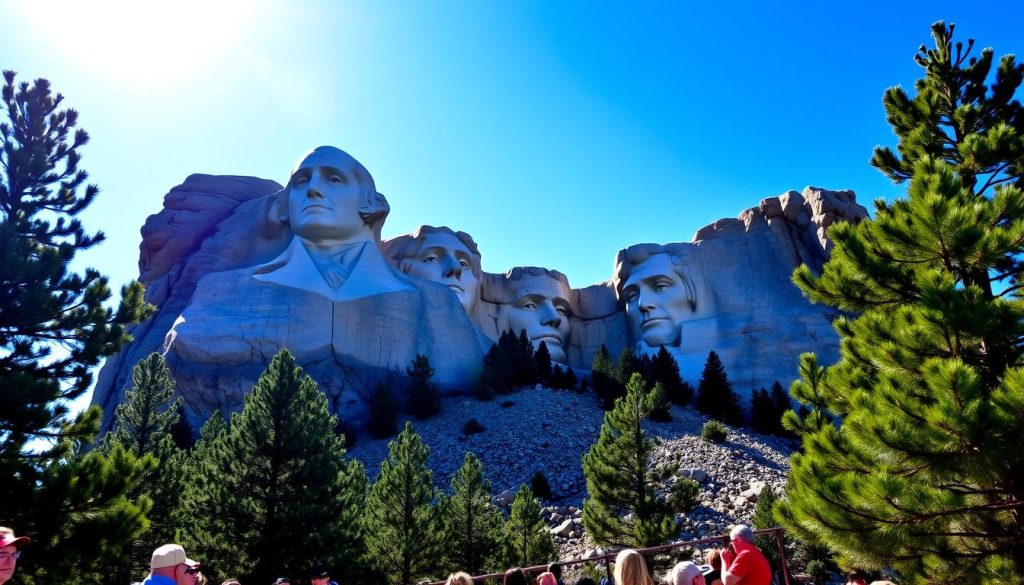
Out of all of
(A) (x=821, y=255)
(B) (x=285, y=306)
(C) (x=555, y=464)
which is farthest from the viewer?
(A) (x=821, y=255)

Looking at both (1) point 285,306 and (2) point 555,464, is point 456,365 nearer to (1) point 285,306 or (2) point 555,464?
(1) point 285,306

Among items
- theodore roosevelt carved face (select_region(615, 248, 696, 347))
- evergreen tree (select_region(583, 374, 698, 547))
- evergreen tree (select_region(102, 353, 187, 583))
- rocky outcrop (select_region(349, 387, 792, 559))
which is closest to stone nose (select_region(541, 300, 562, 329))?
theodore roosevelt carved face (select_region(615, 248, 696, 347))

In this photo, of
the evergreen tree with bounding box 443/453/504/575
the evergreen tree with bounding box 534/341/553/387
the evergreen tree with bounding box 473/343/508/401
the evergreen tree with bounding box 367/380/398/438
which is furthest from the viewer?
the evergreen tree with bounding box 534/341/553/387

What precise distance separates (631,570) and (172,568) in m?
2.49

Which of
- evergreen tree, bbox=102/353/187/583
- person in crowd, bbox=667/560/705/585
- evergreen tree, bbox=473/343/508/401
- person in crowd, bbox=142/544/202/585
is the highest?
evergreen tree, bbox=473/343/508/401

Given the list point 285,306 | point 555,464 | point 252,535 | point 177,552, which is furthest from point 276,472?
point 285,306

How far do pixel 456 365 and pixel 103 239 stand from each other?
899 inches

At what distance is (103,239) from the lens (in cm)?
1010

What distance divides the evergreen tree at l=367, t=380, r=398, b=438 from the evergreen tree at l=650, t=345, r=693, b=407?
11.4 meters

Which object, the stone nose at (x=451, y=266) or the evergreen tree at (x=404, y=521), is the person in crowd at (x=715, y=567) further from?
the stone nose at (x=451, y=266)

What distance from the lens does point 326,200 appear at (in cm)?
3309

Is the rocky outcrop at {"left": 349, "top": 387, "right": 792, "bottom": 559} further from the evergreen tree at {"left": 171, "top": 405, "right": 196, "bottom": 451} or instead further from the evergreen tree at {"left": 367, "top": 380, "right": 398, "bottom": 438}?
the evergreen tree at {"left": 171, "top": 405, "right": 196, "bottom": 451}

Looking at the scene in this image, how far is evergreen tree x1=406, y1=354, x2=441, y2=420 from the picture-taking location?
93.9 ft

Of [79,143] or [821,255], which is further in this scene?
[821,255]
